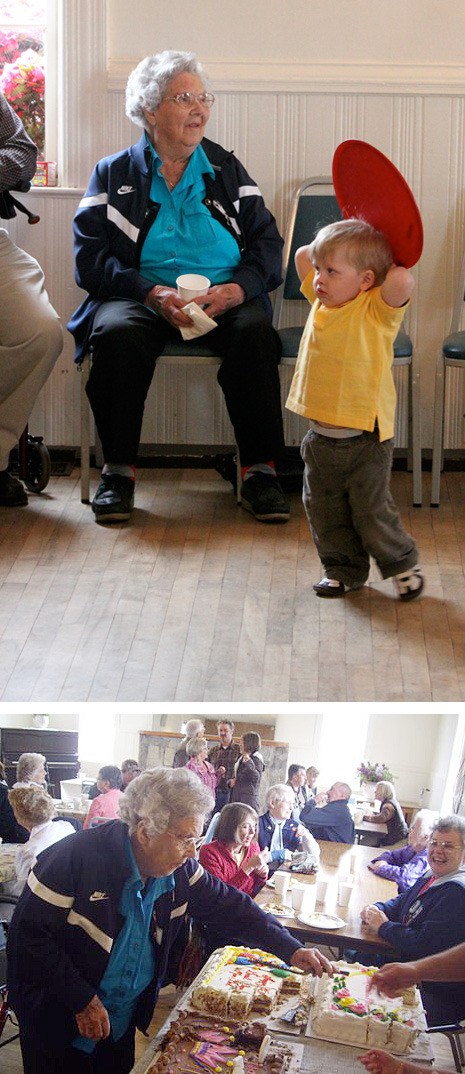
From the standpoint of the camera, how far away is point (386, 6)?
3998mm

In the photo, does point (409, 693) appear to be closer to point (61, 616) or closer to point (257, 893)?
point (61, 616)

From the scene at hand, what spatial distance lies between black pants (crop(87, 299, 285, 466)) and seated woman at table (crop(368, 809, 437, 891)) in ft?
7.47

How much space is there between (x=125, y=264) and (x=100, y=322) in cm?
24

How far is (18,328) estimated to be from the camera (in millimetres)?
3676

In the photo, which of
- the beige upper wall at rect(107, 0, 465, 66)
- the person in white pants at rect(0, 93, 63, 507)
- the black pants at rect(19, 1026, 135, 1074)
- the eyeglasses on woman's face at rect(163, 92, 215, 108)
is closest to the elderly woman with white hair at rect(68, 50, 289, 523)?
the eyeglasses on woman's face at rect(163, 92, 215, 108)

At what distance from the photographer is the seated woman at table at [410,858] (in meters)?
1.53

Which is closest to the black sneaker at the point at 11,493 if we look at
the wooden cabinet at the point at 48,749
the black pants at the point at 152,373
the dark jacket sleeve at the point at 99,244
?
the black pants at the point at 152,373

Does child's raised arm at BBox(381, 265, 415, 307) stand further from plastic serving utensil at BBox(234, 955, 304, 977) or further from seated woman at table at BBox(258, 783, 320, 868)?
plastic serving utensil at BBox(234, 955, 304, 977)

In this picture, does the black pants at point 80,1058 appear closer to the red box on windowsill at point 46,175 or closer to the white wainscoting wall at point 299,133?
the white wainscoting wall at point 299,133

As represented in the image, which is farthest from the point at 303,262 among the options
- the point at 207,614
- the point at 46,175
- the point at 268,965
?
the point at 268,965

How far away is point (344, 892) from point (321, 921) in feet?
0.17

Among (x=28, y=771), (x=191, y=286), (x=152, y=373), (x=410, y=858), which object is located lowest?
(x=410, y=858)

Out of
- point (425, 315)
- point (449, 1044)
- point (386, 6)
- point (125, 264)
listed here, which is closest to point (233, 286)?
point (125, 264)

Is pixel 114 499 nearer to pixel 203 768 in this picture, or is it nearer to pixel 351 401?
pixel 351 401
